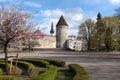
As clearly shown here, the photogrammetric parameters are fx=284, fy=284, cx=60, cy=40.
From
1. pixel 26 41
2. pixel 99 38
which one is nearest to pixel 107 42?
pixel 99 38

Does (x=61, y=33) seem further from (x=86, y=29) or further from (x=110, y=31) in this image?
(x=110, y=31)

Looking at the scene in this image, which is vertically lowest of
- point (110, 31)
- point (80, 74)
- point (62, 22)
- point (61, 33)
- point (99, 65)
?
point (99, 65)

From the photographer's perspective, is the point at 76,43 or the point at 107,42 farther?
the point at 76,43

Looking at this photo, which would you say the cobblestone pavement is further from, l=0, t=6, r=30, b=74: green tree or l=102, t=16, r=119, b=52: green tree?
l=102, t=16, r=119, b=52: green tree

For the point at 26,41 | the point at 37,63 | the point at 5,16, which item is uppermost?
the point at 5,16

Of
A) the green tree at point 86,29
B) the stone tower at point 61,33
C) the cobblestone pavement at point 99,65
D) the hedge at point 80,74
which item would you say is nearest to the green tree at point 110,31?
the green tree at point 86,29

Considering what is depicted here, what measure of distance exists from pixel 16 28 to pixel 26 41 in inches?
73.4

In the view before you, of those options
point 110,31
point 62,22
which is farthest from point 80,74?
point 62,22

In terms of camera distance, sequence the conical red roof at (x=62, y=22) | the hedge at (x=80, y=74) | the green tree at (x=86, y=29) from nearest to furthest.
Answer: the hedge at (x=80, y=74), the green tree at (x=86, y=29), the conical red roof at (x=62, y=22)

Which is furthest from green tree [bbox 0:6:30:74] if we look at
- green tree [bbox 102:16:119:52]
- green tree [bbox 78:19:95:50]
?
green tree [bbox 78:19:95:50]

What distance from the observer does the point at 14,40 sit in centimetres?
1909

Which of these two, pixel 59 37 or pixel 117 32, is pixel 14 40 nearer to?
Result: pixel 117 32

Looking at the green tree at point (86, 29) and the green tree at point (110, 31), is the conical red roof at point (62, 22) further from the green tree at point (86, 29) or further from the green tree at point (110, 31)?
the green tree at point (110, 31)

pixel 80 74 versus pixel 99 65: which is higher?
pixel 80 74
